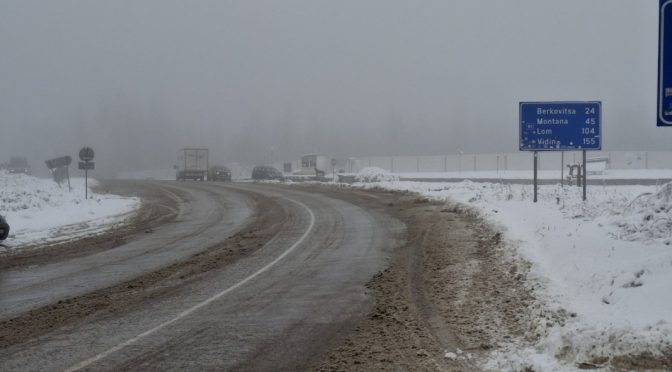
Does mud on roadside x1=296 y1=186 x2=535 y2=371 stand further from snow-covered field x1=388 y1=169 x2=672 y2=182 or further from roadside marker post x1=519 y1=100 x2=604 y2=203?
snow-covered field x1=388 y1=169 x2=672 y2=182

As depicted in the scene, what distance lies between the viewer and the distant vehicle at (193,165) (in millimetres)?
64562

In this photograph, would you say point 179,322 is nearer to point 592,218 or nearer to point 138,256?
point 138,256

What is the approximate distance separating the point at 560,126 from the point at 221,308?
44.8ft

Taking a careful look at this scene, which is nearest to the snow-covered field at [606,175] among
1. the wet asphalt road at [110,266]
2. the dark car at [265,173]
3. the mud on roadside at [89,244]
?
the dark car at [265,173]

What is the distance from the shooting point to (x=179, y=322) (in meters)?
6.98

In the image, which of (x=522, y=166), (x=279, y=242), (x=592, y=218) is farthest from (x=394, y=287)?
(x=522, y=166)

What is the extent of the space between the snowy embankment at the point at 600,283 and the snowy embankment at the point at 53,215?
544 inches

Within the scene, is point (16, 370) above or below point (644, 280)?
below

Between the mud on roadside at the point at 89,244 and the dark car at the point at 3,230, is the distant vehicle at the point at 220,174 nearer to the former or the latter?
the mud on roadside at the point at 89,244

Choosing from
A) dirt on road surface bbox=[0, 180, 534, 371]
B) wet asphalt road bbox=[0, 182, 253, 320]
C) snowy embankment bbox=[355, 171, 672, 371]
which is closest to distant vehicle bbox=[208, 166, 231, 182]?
wet asphalt road bbox=[0, 182, 253, 320]

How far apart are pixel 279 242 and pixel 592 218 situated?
766 cm

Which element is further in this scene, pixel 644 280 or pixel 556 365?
pixel 644 280

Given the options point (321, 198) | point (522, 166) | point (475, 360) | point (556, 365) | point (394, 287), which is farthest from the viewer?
point (522, 166)

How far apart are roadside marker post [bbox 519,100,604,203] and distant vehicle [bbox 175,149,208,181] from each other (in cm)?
5195
